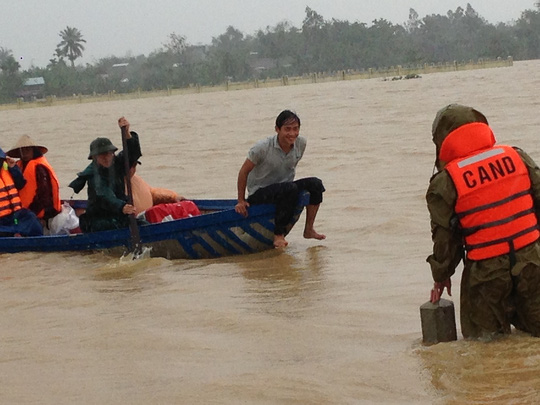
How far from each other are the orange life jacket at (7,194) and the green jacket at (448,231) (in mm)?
5453

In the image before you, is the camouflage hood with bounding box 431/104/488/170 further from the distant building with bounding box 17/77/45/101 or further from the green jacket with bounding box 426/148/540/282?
the distant building with bounding box 17/77/45/101

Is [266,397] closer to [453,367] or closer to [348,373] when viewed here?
[348,373]

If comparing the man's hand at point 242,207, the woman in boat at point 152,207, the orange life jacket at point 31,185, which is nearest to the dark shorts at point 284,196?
the man's hand at point 242,207

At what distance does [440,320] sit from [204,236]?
3.79m

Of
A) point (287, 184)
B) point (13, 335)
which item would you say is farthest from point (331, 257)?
point (13, 335)

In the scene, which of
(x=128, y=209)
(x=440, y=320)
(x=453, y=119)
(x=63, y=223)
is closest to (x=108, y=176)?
(x=128, y=209)

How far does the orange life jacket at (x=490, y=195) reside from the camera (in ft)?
14.4

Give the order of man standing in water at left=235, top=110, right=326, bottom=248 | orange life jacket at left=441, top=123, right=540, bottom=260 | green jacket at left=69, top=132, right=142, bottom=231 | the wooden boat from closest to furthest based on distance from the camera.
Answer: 1. orange life jacket at left=441, top=123, right=540, bottom=260
2. man standing in water at left=235, top=110, right=326, bottom=248
3. the wooden boat
4. green jacket at left=69, top=132, right=142, bottom=231

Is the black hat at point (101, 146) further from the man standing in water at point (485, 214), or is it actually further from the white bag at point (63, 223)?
the man standing in water at point (485, 214)

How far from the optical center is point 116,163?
842 centimetres

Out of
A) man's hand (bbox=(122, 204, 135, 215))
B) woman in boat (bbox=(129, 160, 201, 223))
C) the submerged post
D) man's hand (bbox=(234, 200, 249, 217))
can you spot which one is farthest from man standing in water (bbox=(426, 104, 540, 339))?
woman in boat (bbox=(129, 160, 201, 223))

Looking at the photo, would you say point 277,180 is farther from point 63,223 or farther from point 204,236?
point 63,223

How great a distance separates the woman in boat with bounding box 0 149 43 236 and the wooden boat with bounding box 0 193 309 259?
64cm

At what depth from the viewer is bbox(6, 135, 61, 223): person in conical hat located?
9.28 meters
